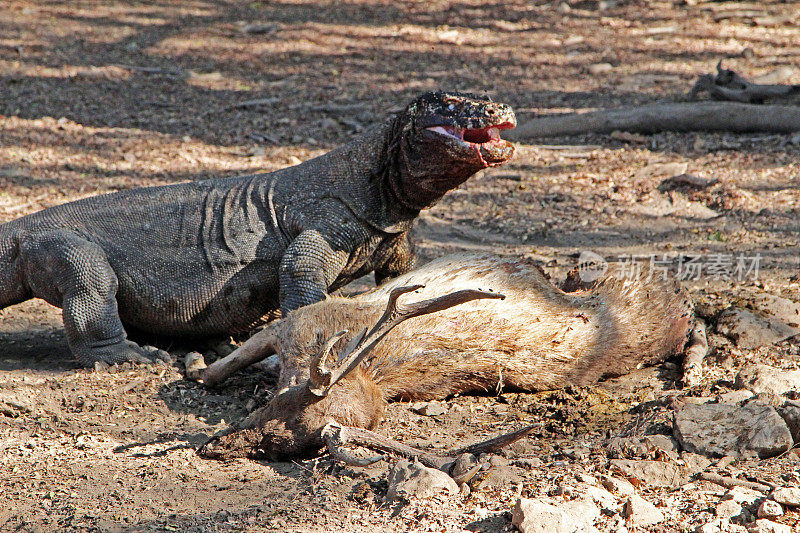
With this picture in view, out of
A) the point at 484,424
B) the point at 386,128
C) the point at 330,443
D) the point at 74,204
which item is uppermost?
the point at 386,128

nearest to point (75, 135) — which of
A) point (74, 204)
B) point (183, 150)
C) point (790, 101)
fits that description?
point (183, 150)

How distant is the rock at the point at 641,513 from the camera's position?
3344mm

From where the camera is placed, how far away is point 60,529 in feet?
11.1

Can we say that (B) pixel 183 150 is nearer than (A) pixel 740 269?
No

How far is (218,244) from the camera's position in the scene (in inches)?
221

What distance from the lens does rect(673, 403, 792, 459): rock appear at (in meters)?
3.90

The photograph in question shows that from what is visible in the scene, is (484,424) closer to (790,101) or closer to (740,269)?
(740,269)

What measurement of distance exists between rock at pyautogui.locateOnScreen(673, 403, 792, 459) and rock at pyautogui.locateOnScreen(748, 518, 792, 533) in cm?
58

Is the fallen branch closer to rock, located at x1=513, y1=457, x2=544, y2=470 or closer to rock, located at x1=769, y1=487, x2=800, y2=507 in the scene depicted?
rock, located at x1=513, y1=457, x2=544, y2=470

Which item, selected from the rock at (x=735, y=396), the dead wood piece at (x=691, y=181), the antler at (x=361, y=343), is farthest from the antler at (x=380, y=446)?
the dead wood piece at (x=691, y=181)

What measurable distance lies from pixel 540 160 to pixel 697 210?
2.21m

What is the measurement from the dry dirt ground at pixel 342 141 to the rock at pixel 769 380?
0.41ft

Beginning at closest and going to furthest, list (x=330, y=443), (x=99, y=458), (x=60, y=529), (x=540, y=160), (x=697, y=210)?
(x=60, y=529) → (x=330, y=443) → (x=99, y=458) → (x=697, y=210) → (x=540, y=160)

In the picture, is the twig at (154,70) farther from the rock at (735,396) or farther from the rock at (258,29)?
the rock at (735,396)
